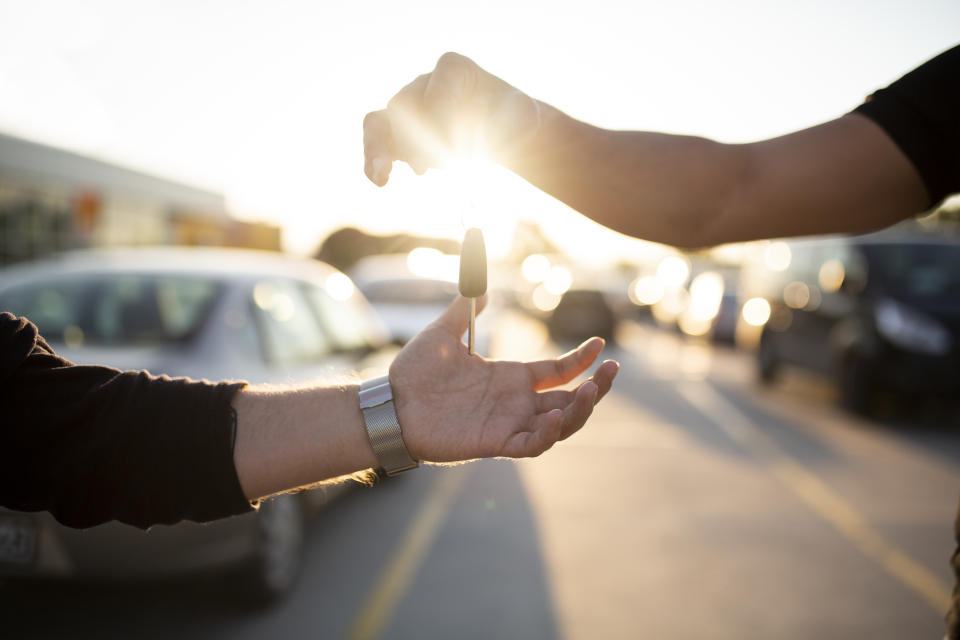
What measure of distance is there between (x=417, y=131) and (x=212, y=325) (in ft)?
8.65

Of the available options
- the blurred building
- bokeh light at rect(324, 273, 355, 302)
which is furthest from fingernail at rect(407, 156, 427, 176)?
the blurred building

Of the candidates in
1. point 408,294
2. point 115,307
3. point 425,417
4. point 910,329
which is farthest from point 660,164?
point 910,329

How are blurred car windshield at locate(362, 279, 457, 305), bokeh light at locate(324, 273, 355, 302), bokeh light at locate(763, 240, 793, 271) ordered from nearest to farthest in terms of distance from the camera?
bokeh light at locate(324, 273, 355, 302) → blurred car windshield at locate(362, 279, 457, 305) → bokeh light at locate(763, 240, 793, 271)

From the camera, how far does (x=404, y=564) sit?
4570 millimetres

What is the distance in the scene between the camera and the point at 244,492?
1.41 metres

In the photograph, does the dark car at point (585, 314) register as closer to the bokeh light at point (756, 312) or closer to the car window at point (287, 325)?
the bokeh light at point (756, 312)

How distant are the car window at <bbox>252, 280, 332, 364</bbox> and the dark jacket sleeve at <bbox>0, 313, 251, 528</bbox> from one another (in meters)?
2.69

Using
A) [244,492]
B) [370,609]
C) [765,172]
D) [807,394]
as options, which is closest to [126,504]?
[244,492]

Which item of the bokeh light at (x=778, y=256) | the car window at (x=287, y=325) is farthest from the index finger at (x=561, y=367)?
the bokeh light at (x=778, y=256)

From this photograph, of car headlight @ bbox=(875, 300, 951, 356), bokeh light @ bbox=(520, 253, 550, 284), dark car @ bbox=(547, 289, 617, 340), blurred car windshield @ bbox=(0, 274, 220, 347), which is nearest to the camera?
bokeh light @ bbox=(520, 253, 550, 284)

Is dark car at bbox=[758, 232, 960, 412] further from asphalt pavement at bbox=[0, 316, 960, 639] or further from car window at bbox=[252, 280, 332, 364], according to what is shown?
car window at bbox=[252, 280, 332, 364]

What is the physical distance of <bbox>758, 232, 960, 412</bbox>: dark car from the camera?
8.65 m

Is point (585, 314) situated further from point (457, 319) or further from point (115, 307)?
point (457, 319)

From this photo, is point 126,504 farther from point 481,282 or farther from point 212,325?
point 212,325
